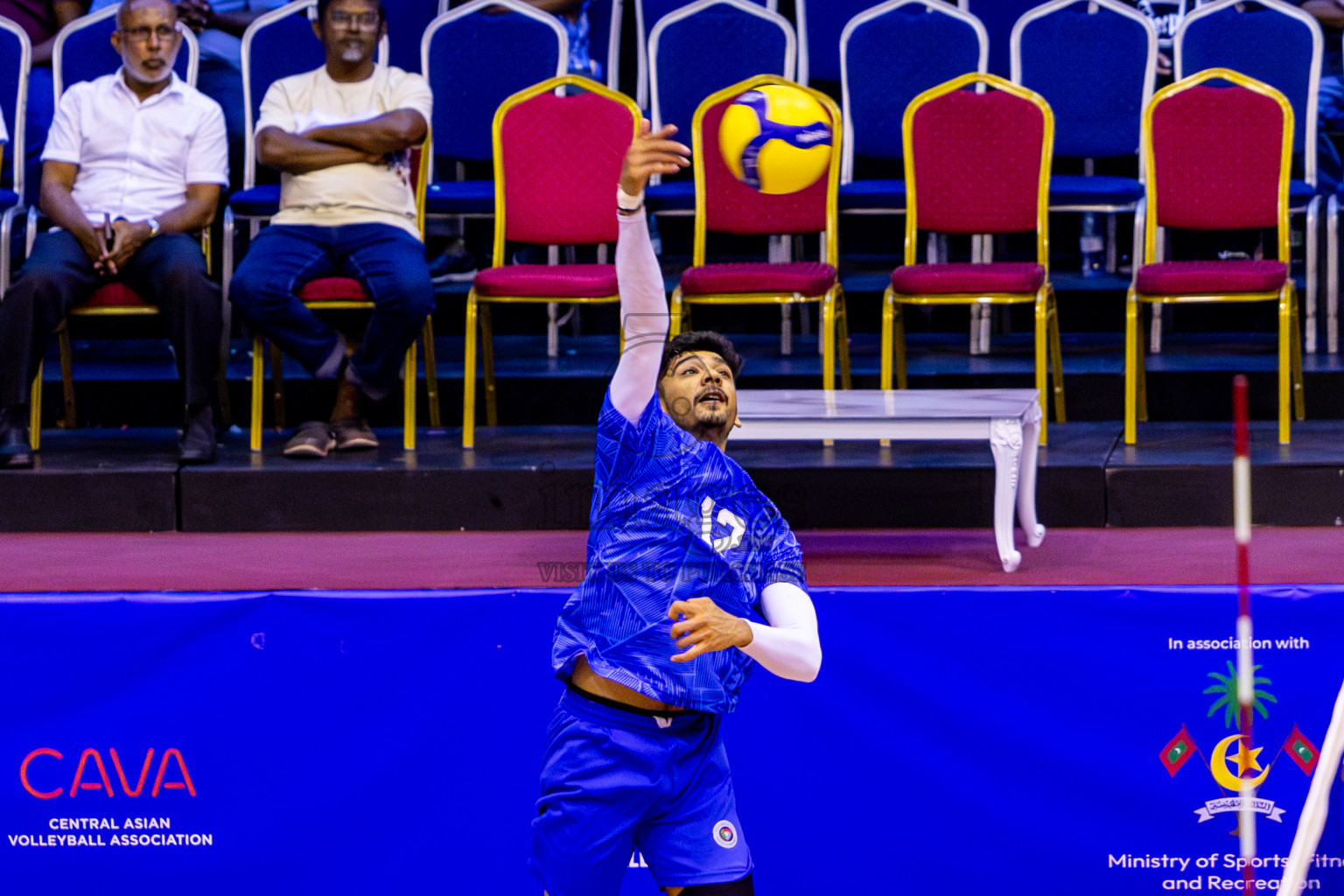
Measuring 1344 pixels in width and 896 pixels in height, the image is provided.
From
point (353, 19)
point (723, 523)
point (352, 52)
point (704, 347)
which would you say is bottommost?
point (723, 523)

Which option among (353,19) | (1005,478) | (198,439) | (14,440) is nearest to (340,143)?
(353,19)

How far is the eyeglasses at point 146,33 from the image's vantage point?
5473 mm

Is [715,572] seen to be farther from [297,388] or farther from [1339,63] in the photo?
[1339,63]

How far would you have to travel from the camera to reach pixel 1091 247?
662cm

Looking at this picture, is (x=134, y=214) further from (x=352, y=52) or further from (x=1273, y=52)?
(x=1273, y=52)

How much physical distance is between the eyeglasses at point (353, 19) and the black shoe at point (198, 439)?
1372mm

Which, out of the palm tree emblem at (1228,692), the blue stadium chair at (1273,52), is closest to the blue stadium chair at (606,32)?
the blue stadium chair at (1273,52)

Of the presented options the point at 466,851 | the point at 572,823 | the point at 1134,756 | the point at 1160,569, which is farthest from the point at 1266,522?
the point at 572,823

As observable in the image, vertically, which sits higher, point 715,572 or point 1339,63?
point 1339,63

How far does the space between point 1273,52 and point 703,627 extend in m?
4.90

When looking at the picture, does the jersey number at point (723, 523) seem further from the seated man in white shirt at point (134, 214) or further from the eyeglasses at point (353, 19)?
the eyeglasses at point (353, 19)

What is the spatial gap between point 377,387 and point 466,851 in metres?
2.25

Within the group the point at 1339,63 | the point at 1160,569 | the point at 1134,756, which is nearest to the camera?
the point at 1134,756

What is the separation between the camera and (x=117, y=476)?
504 cm
